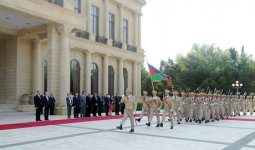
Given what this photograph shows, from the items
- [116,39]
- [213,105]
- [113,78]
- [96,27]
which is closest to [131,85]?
[113,78]

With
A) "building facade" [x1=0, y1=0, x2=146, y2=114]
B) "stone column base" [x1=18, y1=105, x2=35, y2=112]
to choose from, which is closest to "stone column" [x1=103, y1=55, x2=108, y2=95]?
"building facade" [x1=0, y1=0, x2=146, y2=114]

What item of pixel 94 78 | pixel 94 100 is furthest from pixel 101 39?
pixel 94 100

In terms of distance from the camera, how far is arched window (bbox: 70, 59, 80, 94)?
2935 centimetres

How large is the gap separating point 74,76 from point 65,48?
8.61 metres

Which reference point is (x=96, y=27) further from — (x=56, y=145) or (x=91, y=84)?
(x=56, y=145)

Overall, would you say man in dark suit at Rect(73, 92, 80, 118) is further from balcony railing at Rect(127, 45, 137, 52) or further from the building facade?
balcony railing at Rect(127, 45, 137, 52)

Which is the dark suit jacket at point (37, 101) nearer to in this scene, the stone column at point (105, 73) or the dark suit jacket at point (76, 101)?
the dark suit jacket at point (76, 101)

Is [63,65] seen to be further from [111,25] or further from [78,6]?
[111,25]

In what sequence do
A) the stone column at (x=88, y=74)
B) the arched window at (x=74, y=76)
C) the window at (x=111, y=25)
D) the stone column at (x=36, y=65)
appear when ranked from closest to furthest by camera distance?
the stone column at (x=36, y=65)
the arched window at (x=74, y=76)
the stone column at (x=88, y=74)
the window at (x=111, y=25)

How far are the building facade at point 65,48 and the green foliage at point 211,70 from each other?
43.6 feet

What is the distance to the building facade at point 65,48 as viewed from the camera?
67.7ft

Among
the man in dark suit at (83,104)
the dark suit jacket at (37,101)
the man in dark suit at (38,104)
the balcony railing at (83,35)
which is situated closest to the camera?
the man in dark suit at (38,104)

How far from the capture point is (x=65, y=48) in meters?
21.3

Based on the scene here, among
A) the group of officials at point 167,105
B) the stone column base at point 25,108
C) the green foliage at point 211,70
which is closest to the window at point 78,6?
the stone column base at point 25,108
